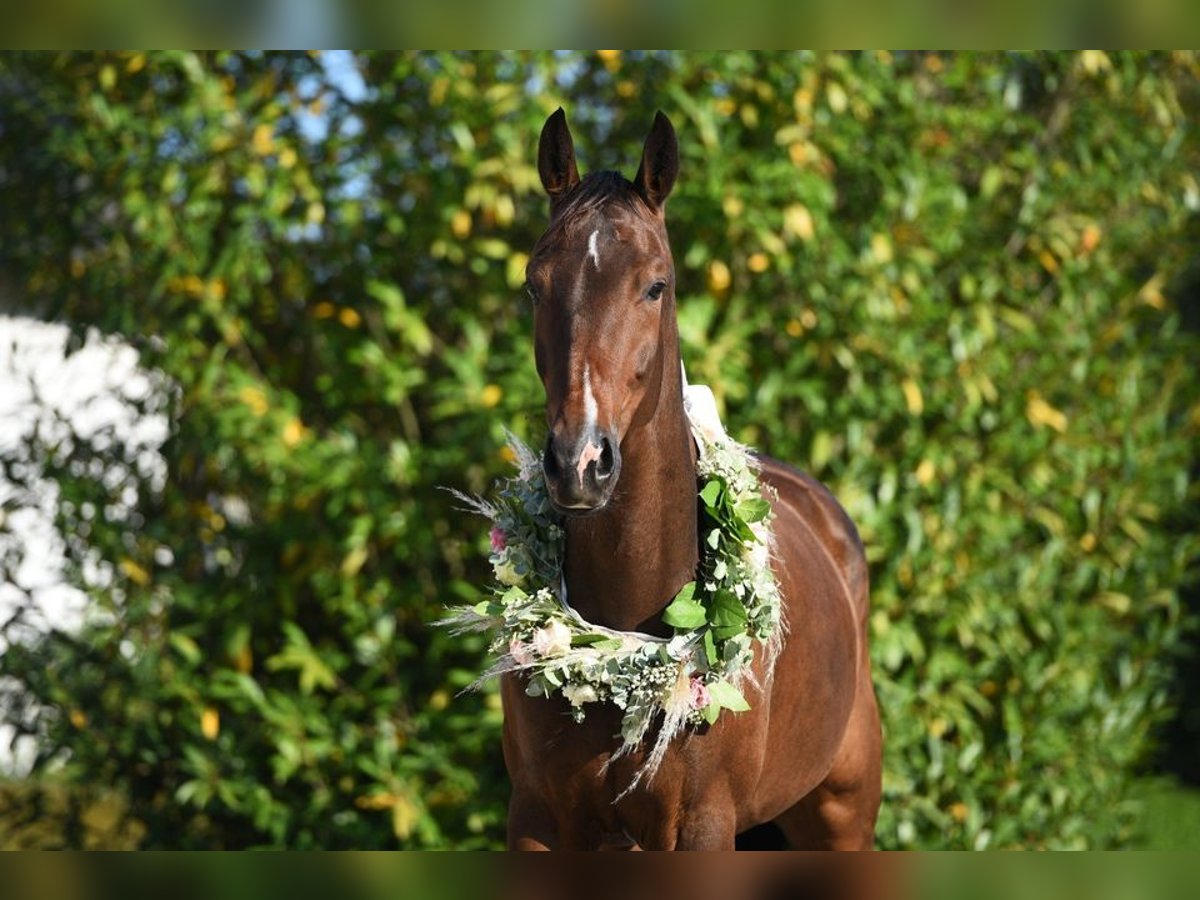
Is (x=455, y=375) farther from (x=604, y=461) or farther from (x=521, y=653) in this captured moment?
(x=604, y=461)

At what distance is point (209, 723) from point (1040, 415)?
10.0 ft

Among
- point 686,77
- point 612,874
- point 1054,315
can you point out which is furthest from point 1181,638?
point 612,874

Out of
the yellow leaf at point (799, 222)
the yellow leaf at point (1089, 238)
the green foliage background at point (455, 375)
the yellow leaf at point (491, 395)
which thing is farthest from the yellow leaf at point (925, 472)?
the yellow leaf at point (491, 395)

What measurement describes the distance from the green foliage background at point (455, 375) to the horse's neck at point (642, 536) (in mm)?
1978

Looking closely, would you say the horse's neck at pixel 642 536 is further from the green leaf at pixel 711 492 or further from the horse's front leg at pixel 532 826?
the horse's front leg at pixel 532 826

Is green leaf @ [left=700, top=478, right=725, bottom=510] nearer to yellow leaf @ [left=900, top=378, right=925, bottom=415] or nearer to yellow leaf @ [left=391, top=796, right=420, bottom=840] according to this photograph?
yellow leaf @ [left=900, top=378, right=925, bottom=415]

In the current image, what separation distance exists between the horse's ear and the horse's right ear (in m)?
0.13

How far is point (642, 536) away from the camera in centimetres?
231

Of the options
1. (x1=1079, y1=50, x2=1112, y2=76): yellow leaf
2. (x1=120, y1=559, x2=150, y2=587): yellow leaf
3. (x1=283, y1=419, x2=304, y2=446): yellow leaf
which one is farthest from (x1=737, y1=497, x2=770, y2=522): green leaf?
(x1=1079, y1=50, x2=1112, y2=76): yellow leaf

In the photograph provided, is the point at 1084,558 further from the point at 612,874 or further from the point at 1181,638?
Result: the point at 612,874

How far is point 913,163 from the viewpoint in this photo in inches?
180

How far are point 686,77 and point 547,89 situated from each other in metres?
0.47

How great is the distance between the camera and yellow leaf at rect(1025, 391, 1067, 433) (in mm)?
4715

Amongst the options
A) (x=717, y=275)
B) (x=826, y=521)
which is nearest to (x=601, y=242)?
(x=826, y=521)
